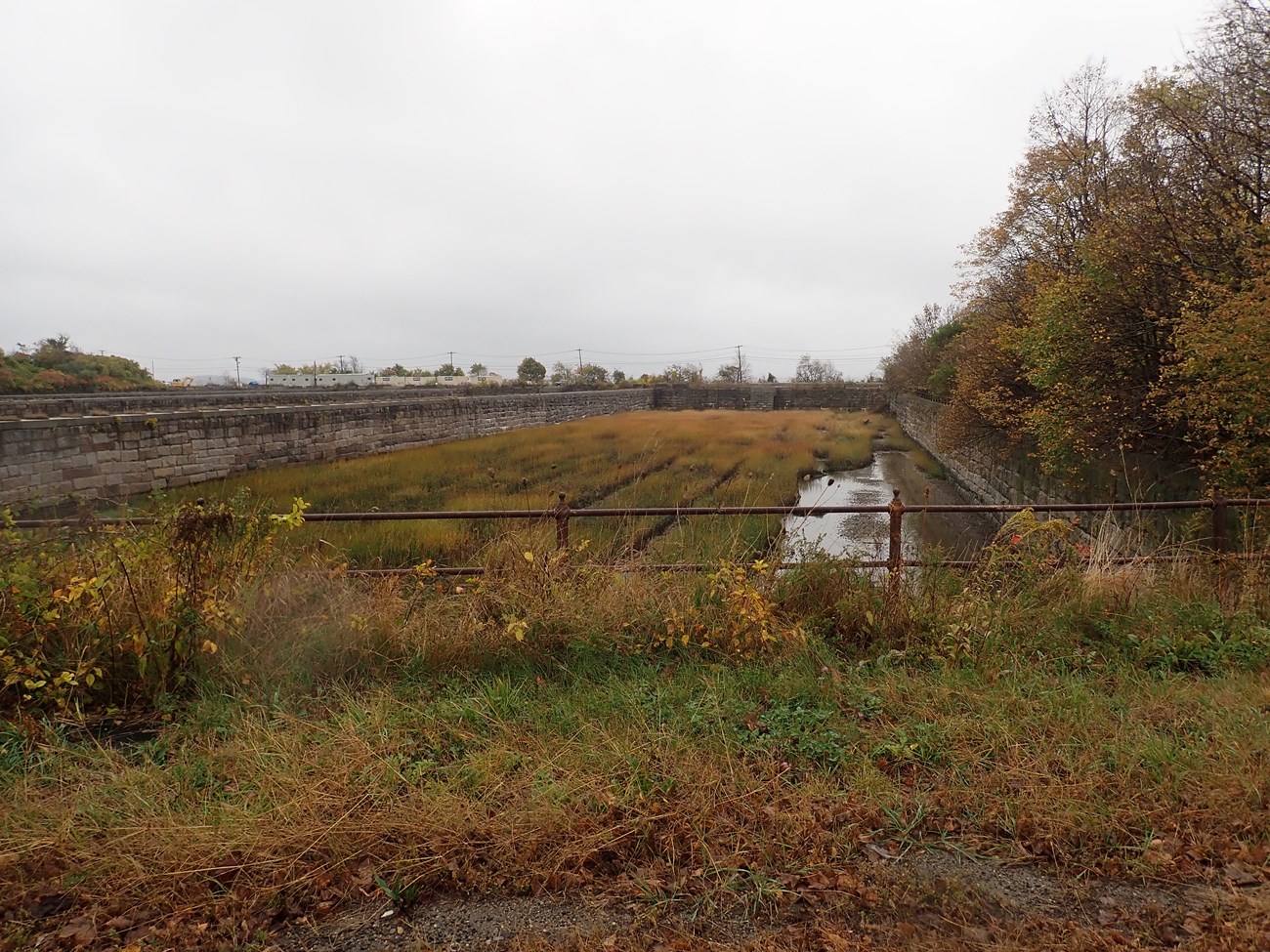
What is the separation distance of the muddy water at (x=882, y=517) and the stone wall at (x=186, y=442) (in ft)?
25.8

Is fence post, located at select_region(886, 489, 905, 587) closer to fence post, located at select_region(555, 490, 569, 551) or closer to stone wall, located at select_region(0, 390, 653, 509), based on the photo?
fence post, located at select_region(555, 490, 569, 551)

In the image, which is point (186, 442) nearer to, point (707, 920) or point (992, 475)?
point (707, 920)

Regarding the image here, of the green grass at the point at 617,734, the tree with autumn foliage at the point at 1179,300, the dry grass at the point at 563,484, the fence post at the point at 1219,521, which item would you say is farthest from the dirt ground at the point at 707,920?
the tree with autumn foliage at the point at 1179,300

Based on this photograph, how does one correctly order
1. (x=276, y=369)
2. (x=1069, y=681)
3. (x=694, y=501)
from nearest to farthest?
(x=1069, y=681) → (x=694, y=501) → (x=276, y=369)

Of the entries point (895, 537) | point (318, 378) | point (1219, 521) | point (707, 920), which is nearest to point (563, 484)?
point (895, 537)

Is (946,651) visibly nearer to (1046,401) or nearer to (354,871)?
(354,871)

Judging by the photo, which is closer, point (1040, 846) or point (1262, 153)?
point (1040, 846)

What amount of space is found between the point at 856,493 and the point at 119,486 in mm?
15949

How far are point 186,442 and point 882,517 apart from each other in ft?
48.4

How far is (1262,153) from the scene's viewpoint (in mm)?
7004

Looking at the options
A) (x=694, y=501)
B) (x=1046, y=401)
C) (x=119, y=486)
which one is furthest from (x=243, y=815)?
(x=119, y=486)

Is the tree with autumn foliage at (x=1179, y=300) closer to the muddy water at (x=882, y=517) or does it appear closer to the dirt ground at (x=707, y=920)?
the muddy water at (x=882, y=517)

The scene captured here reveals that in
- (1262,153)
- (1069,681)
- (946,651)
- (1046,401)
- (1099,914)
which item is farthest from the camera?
(1046,401)

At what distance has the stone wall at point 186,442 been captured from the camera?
10.2 m
